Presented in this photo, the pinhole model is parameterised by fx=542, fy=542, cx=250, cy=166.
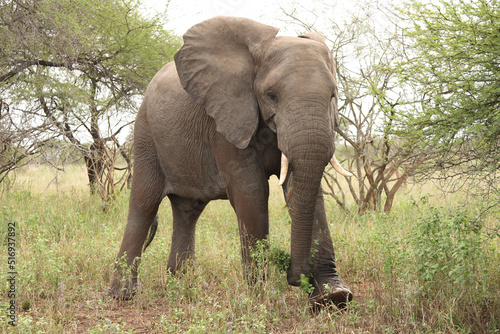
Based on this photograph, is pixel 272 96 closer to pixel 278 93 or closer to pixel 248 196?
pixel 278 93

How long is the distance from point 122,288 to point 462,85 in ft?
11.5

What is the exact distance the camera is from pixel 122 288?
5.09 metres

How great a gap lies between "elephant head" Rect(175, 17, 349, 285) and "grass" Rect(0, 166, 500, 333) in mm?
343

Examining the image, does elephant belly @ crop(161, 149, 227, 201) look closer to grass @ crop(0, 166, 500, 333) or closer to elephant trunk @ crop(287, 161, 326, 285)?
grass @ crop(0, 166, 500, 333)

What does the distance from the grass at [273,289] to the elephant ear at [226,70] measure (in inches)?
36.0

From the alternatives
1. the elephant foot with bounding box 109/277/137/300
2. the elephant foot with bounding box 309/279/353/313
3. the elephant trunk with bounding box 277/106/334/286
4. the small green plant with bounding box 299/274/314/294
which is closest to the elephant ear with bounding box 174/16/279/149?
the elephant trunk with bounding box 277/106/334/286

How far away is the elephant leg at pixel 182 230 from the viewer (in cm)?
591

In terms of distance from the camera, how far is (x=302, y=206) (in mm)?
4070

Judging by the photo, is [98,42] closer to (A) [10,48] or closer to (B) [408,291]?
(A) [10,48]

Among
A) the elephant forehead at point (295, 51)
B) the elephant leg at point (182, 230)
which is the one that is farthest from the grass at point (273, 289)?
the elephant forehead at point (295, 51)

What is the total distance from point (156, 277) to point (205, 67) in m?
2.26

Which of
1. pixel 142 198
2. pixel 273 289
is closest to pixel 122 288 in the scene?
pixel 142 198

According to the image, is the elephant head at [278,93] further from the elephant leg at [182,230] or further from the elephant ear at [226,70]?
the elephant leg at [182,230]

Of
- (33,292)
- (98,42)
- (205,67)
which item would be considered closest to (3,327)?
(33,292)
